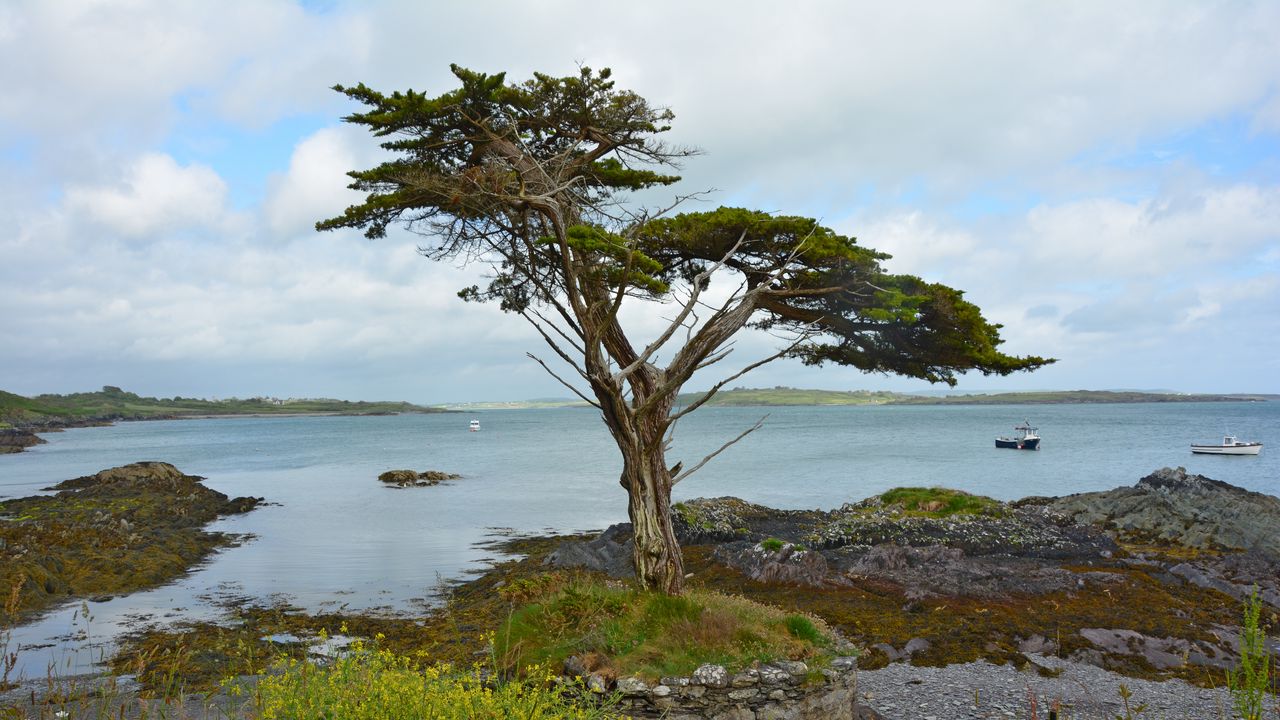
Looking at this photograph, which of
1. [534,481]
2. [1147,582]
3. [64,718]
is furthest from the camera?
[534,481]

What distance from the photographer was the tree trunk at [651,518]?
9.77 meters

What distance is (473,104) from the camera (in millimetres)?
9938

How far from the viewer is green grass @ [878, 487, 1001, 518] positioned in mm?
22828

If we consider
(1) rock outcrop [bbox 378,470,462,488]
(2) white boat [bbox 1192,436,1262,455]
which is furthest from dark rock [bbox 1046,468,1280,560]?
(2) white boat [bbox 1192,436,1262,455]

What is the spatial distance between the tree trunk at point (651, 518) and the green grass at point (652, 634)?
0.48m

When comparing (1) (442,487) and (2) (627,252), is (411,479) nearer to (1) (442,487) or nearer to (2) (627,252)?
(1) (442,487)

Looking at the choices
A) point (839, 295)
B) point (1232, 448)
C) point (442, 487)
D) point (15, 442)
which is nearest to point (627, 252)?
point (839, 295)

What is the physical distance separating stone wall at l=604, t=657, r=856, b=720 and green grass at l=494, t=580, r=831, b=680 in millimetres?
123

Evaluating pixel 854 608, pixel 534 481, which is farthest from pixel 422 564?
pixel 534 481

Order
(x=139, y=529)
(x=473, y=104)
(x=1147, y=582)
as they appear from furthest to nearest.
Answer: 1. (x=139, y=529)
2. (x=1147, y=582)
3. (x=473, y=104)

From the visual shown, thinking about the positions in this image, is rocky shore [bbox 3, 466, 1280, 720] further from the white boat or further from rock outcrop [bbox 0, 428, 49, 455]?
rock outcrop [bbox 0, 428, 49, 455]

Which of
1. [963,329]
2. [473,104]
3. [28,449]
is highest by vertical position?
[473,104]

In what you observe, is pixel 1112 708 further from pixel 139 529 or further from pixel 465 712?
pixel 139 529

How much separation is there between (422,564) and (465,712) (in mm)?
16958
